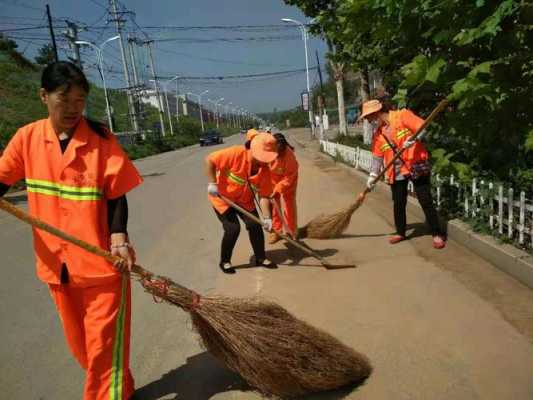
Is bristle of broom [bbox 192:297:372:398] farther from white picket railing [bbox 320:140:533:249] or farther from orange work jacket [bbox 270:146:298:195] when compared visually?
orange work jacket [bbox 270:146:298:195]

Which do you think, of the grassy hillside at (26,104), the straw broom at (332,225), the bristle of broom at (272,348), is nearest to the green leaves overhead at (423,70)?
the bristle of broom at (272,348)

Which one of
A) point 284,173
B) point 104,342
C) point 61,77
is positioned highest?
point 61,77

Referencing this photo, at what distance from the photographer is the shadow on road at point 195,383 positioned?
2.61 metres

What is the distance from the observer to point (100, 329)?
2.09 meters

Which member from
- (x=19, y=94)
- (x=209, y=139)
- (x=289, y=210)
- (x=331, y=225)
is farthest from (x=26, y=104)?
(x=331, y=225)

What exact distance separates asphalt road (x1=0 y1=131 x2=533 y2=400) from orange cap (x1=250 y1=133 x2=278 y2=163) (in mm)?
1176

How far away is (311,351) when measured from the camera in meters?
2.39

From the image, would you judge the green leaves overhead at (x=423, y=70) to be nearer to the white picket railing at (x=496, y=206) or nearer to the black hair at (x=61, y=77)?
the white picket railing at (x=496, y=206)

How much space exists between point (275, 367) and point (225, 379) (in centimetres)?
52

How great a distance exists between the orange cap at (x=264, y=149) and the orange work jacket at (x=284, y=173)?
3.50ft

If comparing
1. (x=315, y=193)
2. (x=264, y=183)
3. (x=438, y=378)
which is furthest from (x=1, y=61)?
(x=438, y=378)

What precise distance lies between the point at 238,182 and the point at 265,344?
2.13 metres

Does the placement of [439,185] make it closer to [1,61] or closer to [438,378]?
[438,378]

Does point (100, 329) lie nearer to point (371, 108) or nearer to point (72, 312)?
point (72, 312)
